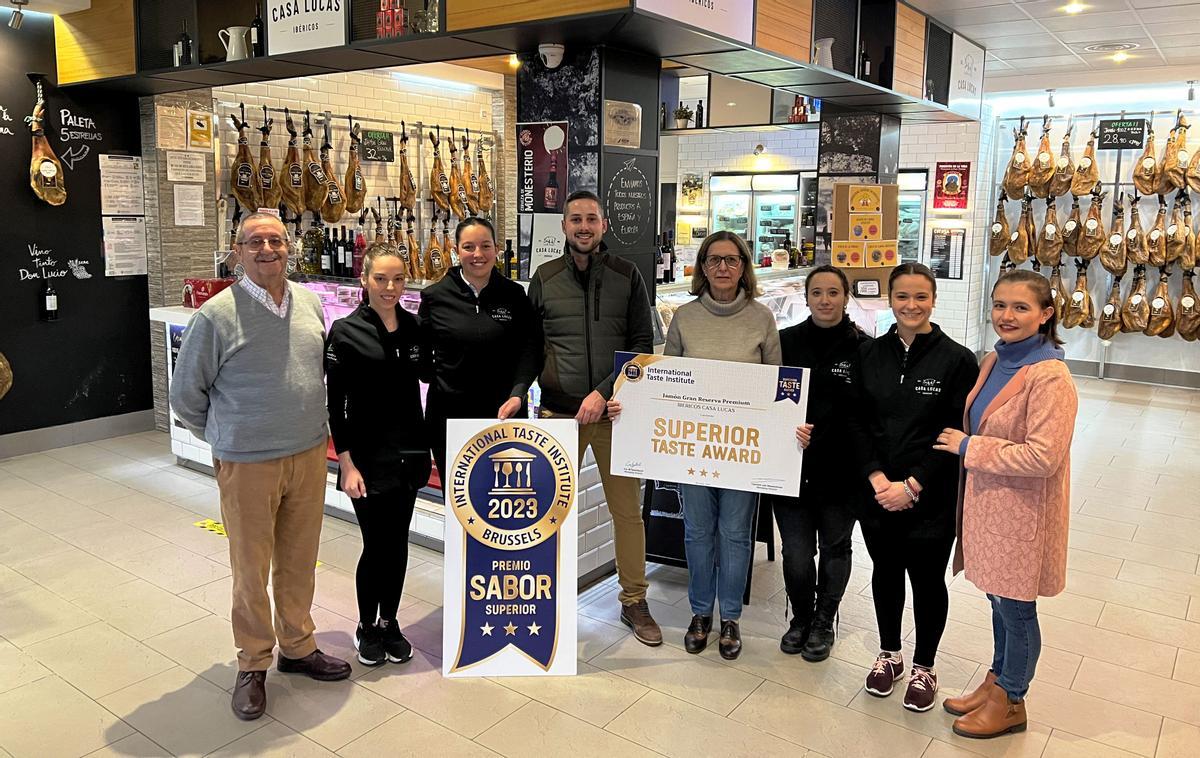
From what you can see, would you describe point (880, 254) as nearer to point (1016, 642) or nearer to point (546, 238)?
point (546, 238)

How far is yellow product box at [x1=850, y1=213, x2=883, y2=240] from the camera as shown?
243 inches

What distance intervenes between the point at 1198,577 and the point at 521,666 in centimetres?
338

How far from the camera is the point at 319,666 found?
→ 3230 mm

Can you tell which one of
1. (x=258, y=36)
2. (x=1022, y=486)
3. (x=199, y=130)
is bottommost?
(x=1022, y=486)

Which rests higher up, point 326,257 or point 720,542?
point 326,257

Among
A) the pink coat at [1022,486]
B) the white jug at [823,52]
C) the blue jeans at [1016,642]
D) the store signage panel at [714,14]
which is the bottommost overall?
the blue jeans at [1016,642]

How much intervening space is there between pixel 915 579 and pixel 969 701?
44cm

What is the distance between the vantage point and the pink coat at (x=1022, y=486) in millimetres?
2596

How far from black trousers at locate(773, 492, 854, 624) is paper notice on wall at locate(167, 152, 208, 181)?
17.2ft

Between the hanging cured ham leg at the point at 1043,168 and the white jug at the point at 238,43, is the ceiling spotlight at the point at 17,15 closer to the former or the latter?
the white jug at the point at 238,43

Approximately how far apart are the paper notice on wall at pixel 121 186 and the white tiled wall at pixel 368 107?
0.60m

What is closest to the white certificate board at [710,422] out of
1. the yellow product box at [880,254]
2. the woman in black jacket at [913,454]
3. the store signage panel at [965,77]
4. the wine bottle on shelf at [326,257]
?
the woman in black jacket at [913,454]

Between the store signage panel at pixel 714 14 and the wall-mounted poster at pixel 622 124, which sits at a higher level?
the store signage panel at pixel 714 14

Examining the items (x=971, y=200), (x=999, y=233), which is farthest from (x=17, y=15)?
(x=999, y=233)
